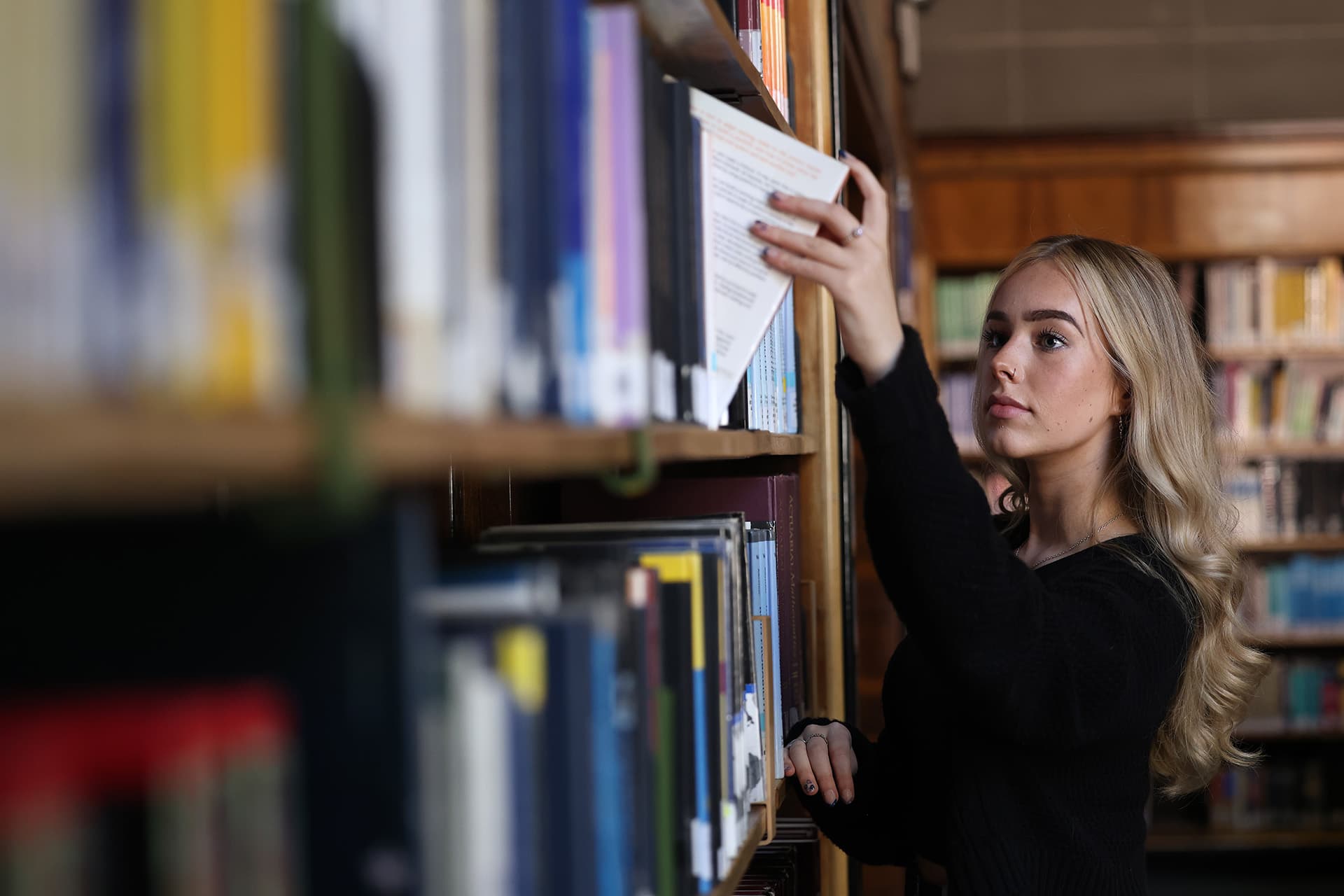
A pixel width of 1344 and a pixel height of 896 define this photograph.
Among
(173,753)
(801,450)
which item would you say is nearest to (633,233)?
(173,753)

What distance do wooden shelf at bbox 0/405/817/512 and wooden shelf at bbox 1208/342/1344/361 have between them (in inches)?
171

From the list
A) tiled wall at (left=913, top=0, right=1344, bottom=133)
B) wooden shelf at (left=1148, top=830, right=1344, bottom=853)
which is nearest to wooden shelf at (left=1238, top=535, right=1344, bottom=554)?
wooden shelf at (left=1148, top=830, right=1344, bottom=853)

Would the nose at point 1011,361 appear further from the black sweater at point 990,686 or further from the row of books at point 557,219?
the row of books at point 557,219

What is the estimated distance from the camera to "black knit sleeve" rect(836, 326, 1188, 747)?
1.05 m

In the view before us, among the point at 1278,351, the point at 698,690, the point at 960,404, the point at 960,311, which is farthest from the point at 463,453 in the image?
the point at 1278,351

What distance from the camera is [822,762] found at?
1387 millimetres

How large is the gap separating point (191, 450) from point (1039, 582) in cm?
95

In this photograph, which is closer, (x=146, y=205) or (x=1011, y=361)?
(x=146, y=205)

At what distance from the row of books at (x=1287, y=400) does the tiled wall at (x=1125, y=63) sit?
1.10m

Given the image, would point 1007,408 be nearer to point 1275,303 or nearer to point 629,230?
point 629,230

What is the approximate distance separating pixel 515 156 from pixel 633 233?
19 cm

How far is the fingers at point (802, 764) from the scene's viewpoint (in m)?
1.38

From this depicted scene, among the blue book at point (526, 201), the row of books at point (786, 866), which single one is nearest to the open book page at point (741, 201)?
the blue book at point (526, 201)

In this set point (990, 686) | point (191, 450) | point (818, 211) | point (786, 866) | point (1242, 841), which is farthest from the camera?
point (1242, 841)
